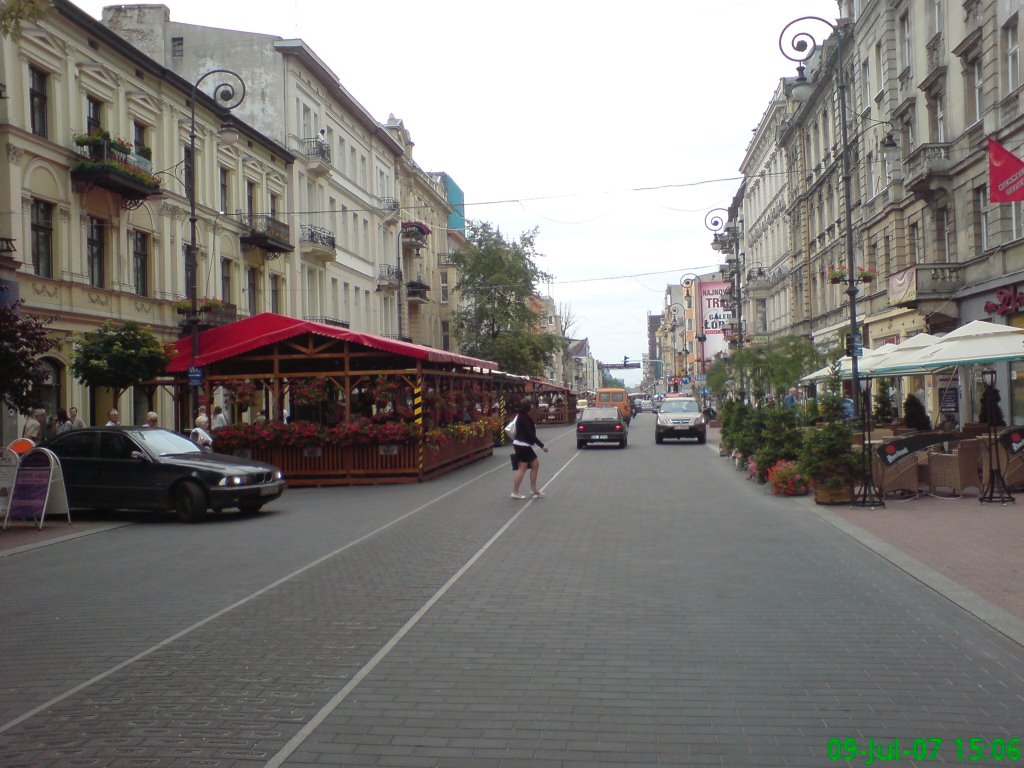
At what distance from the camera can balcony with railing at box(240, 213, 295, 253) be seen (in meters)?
38.0

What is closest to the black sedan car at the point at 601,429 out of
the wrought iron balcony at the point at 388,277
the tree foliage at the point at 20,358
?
the tree foliage at the point at 20,358

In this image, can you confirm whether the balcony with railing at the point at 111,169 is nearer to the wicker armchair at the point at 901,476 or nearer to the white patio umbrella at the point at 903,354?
the white patio umbrella at the point at 903,354

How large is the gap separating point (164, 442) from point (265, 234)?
902 inches

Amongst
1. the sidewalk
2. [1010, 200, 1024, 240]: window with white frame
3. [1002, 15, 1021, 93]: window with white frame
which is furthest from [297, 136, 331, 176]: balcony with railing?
the sidewalk

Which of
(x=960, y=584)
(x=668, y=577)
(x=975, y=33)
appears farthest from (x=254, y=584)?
(x=975, y=33)

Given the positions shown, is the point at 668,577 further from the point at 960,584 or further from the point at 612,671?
the point at 612,671

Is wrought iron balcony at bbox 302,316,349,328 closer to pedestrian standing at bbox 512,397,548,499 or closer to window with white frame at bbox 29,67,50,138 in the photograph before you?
window with white frame at bbox 29,67,50,138

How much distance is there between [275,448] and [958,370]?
19239 millimetres

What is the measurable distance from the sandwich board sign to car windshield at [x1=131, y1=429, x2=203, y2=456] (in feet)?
4.53

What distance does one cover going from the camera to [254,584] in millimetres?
9680

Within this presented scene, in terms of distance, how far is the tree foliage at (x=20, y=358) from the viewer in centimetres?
1550

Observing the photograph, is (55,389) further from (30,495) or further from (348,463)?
(30,495)

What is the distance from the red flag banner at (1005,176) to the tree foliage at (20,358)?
1566 centimetres

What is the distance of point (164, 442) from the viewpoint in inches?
657
